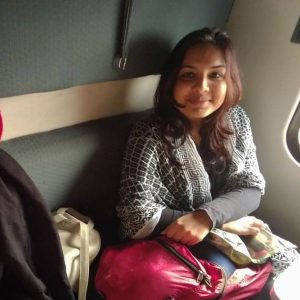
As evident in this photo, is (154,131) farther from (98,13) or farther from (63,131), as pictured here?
(98,13)

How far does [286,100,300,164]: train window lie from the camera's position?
1409 millimetres

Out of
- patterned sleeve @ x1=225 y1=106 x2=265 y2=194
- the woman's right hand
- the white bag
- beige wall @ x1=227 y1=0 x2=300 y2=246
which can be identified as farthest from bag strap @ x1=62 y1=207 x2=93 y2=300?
beige wall @ x1=227 y1=0 x2=300 y2=246

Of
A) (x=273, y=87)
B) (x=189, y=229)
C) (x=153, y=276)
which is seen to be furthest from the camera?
(x=273, y=87)

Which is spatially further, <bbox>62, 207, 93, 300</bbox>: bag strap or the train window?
the train window

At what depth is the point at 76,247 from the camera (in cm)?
97

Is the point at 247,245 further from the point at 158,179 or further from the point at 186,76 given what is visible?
the point at 186,76

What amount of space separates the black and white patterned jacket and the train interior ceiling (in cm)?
18

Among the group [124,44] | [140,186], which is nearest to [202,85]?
[124,44]

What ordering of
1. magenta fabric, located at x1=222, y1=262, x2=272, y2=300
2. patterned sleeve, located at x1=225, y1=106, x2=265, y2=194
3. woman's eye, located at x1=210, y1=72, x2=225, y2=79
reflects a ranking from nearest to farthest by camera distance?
magenta fabric, located at x1=222, y1=262, x2=272, y2=300 → woman's eye, located at x1=210, y1=72, x2=225, y2=79 → patterned sleeve, located at x1=225, y1=106, x2=265, y2=194

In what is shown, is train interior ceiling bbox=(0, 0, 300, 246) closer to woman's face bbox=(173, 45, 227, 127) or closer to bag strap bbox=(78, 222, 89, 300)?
woman's face bbox=(173, 45, 227, 127)

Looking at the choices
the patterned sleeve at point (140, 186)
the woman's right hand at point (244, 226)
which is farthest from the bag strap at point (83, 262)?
the woman's right hand at point (244, 226)

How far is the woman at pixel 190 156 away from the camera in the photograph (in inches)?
43.2

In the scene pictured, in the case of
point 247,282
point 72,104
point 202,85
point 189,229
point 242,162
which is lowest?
point 247,282

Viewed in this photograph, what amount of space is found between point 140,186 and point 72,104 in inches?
13.1
